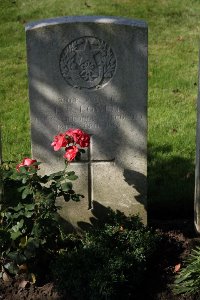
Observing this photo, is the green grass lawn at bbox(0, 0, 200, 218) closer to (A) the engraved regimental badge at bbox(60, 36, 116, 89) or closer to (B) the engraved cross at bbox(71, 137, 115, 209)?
(B) the engraved cross at bbox(71, 137, 115, 209)

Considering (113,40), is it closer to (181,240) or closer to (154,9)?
(181,240)

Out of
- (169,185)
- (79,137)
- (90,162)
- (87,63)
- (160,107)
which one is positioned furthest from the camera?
(160,107)

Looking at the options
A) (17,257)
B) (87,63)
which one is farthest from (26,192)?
(87,63)

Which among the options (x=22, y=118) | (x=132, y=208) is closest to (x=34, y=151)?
(x=132, y=208)

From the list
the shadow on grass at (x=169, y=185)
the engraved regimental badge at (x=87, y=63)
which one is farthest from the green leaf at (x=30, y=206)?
the shadow on grass at (x=169, y=185)

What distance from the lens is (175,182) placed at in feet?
20.1

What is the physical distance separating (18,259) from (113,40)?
1.72 meters

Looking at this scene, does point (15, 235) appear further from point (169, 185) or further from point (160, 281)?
point (169, 185)

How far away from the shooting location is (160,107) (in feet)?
24.6

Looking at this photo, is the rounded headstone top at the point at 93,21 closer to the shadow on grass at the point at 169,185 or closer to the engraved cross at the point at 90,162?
the engraved cross at the point at 90,162

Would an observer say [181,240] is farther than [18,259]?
Yes

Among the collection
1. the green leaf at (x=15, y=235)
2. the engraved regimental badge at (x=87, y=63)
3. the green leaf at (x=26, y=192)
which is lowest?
the green leaf at (x=15, y=235)

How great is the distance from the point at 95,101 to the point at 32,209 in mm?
1006

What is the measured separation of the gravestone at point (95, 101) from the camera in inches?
187
